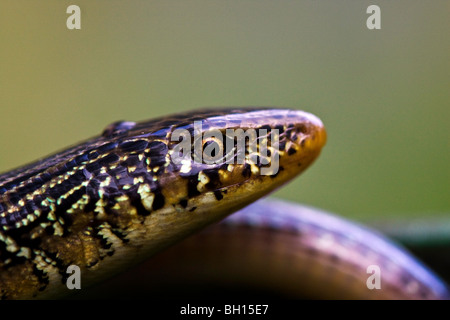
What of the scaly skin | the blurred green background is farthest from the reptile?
the blurred green background

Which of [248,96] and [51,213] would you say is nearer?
[51,213]

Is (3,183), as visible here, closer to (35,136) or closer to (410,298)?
(410,298)

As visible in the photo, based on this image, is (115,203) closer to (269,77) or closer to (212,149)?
(212,149)

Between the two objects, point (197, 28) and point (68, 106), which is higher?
point (197, 28)

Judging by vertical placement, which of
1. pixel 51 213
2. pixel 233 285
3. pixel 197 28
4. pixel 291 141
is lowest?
pixel 233 285

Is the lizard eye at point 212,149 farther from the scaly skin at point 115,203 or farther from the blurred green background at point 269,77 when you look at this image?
the blurred green background at point 269,77

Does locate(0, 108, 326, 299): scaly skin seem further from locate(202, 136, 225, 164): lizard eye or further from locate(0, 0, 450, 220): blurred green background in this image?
locate(0, 0, 450, 220): blurred green background

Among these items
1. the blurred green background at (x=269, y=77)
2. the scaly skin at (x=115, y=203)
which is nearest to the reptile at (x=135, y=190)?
the scaly skin at (x=115, y=203)
